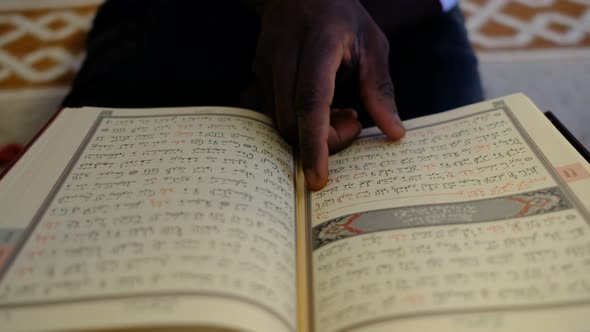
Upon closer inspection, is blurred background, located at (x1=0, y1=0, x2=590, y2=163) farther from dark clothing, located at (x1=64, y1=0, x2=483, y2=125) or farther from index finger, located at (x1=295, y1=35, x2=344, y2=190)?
index finger, located at (x1=295, y1=35, x2=344, y2=190)

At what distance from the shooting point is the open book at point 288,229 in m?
0.36

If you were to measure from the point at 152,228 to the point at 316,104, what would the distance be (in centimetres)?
21

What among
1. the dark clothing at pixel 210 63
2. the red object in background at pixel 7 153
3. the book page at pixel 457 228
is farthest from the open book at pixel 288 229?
the red object in background at pixel 7 153

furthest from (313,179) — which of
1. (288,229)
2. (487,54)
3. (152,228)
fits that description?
(487,54)

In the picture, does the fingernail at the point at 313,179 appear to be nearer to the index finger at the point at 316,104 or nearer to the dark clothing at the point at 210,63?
the index finger at the point at 316,104

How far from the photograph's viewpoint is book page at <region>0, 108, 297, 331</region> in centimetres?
36

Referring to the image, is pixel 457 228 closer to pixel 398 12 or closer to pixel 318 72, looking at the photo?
pixel 318 72

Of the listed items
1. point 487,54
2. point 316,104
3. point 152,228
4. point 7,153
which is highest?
point 487,54

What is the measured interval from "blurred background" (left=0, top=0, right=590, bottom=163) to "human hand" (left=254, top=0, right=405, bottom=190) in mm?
553

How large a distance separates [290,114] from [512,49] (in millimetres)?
805

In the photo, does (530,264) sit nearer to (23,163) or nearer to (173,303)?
(173,303)

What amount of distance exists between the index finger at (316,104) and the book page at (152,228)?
3 centimetres

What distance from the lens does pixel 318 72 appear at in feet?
1.69

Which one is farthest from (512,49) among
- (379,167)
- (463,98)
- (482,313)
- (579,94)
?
(482,313)
